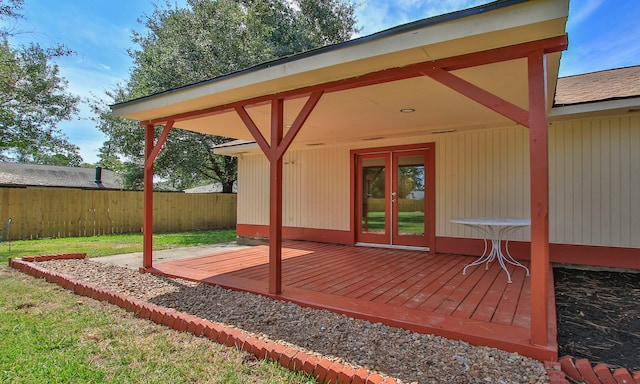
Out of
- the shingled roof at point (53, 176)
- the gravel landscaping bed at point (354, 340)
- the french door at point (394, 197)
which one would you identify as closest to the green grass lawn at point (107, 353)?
the gravel landscaping bed at point (354, 340)

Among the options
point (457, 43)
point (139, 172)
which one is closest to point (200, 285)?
point (457, 43)

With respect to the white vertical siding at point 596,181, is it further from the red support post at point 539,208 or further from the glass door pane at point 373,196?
the red support post at point 539,208

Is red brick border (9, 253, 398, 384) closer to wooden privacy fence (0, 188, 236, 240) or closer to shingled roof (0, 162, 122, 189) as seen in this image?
wooden privacy fence (0, 188, 236, 240)

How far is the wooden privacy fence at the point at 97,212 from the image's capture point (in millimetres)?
8492

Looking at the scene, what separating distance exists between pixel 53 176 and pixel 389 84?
69.5 ft

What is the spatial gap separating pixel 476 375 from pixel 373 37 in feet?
7.72

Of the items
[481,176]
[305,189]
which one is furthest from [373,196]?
[481,176]

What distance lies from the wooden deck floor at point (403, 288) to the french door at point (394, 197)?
42cm

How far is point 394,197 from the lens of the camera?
6172 mm

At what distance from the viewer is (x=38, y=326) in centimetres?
271

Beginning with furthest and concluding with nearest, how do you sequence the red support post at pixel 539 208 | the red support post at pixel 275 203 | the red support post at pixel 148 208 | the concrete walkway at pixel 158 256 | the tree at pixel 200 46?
the tree at pixel 200 46
the concrete walkway at pixel 158 256
the red support post at pixel 148 208
the red support post at pixel 275 203
the red support post at pixel 539 208

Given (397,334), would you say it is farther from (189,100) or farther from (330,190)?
(330,190)

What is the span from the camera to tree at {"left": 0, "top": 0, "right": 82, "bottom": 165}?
9.59 metres

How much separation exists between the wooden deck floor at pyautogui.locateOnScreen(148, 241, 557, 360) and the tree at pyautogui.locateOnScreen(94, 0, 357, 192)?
8286mm
